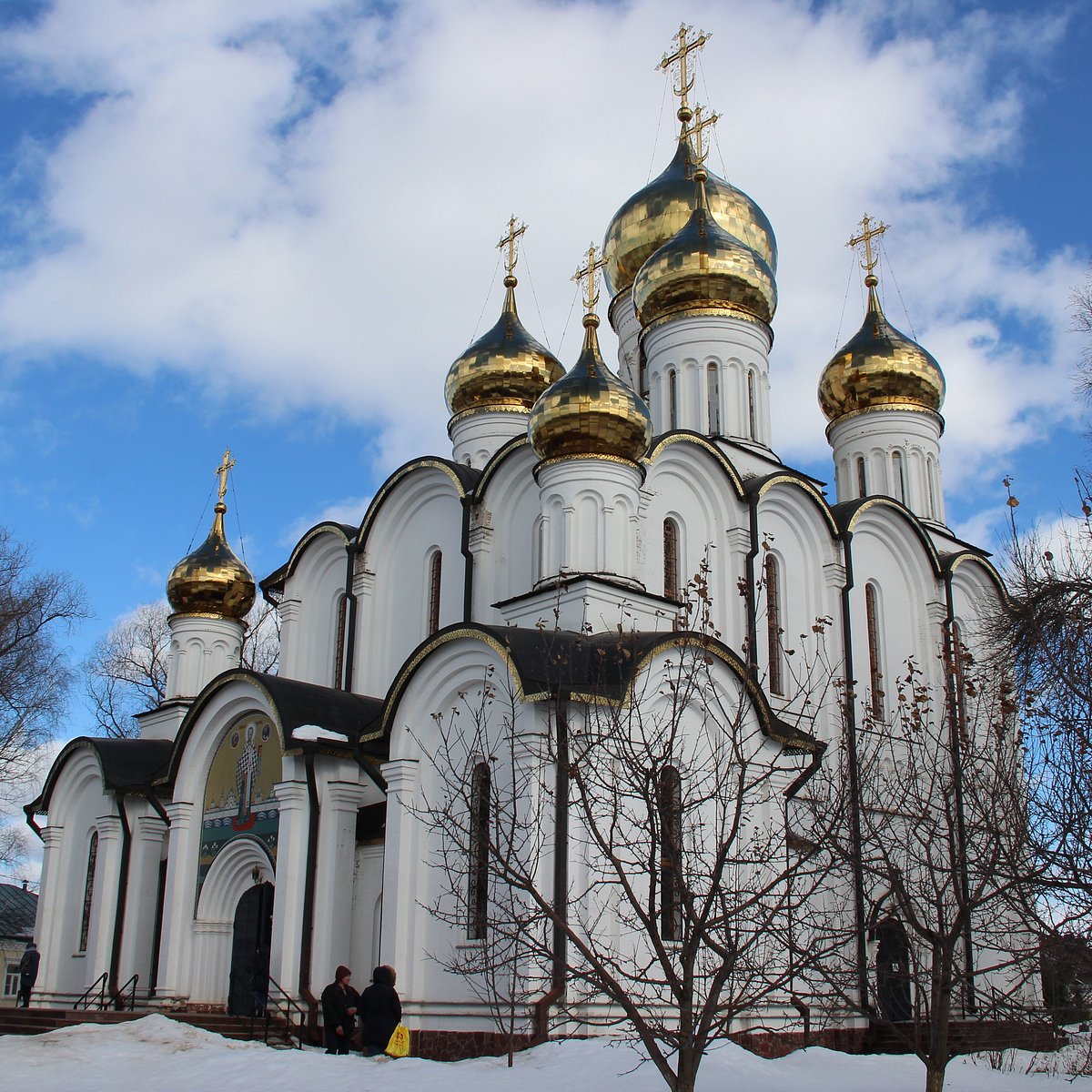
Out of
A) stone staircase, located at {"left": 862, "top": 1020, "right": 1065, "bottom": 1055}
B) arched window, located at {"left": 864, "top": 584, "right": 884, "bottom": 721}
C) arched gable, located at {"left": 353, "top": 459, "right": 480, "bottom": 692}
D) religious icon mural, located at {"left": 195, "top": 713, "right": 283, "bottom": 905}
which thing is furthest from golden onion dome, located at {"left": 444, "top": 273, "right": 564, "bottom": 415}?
stone staircase, located at {"left": 862, "top": 1020, "right": 1065, "bottom": 1055}

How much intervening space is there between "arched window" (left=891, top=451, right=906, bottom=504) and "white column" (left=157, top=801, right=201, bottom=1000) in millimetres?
9885

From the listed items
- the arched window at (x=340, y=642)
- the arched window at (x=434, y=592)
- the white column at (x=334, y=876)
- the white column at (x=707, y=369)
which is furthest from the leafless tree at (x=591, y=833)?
the white column at (x=707, y=369)

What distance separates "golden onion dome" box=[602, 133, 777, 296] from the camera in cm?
1723

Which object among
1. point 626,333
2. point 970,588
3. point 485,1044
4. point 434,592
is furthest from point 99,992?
point 970,588

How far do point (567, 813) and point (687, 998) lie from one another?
12.8ft

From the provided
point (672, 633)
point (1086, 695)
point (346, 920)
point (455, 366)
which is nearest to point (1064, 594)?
point (1086, 695)

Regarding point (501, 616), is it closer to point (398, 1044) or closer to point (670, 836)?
point (398, 1044)

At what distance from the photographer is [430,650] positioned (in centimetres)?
1070

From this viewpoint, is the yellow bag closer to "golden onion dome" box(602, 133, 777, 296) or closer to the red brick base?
the red brick base

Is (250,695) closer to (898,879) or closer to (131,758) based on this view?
(131,758)

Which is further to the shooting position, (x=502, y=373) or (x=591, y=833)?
(x=502, y=373)

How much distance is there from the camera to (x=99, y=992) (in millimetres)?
13141

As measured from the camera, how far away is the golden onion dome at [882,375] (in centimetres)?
1759

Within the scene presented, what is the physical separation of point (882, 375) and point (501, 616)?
27.2 feet
